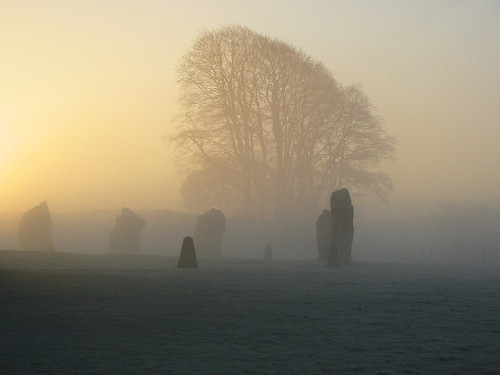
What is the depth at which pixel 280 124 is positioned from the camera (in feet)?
176

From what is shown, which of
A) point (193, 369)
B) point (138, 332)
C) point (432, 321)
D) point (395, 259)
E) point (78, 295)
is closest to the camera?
point (193, 369)

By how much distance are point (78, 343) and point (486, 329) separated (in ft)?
24.0

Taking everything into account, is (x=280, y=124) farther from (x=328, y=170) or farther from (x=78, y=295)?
(x=78, y=295)

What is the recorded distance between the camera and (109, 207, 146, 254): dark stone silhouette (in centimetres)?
4719

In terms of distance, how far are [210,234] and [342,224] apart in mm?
10985

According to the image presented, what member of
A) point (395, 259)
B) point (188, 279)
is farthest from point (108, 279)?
point (395, 259)

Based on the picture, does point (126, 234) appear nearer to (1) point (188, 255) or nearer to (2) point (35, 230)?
(2) point (35, 230)

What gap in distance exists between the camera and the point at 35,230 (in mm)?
46312

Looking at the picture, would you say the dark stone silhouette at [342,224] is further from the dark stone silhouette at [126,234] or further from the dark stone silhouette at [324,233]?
the dark stone silhouette at [126,234]

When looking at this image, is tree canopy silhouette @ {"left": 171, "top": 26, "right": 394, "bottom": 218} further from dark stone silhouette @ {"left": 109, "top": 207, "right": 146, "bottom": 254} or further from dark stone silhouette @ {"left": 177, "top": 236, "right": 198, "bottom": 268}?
dark stone silhouette @ {"left": 177, "top": 236, "right": 198, "bottom": 268}

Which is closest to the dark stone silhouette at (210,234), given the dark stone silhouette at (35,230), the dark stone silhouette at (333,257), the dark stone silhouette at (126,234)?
the dark stone silhouette at (126,234)

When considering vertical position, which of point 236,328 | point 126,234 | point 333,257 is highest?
point 126,234

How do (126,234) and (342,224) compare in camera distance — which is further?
(126,234)

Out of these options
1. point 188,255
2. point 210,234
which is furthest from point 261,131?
point 188,255
